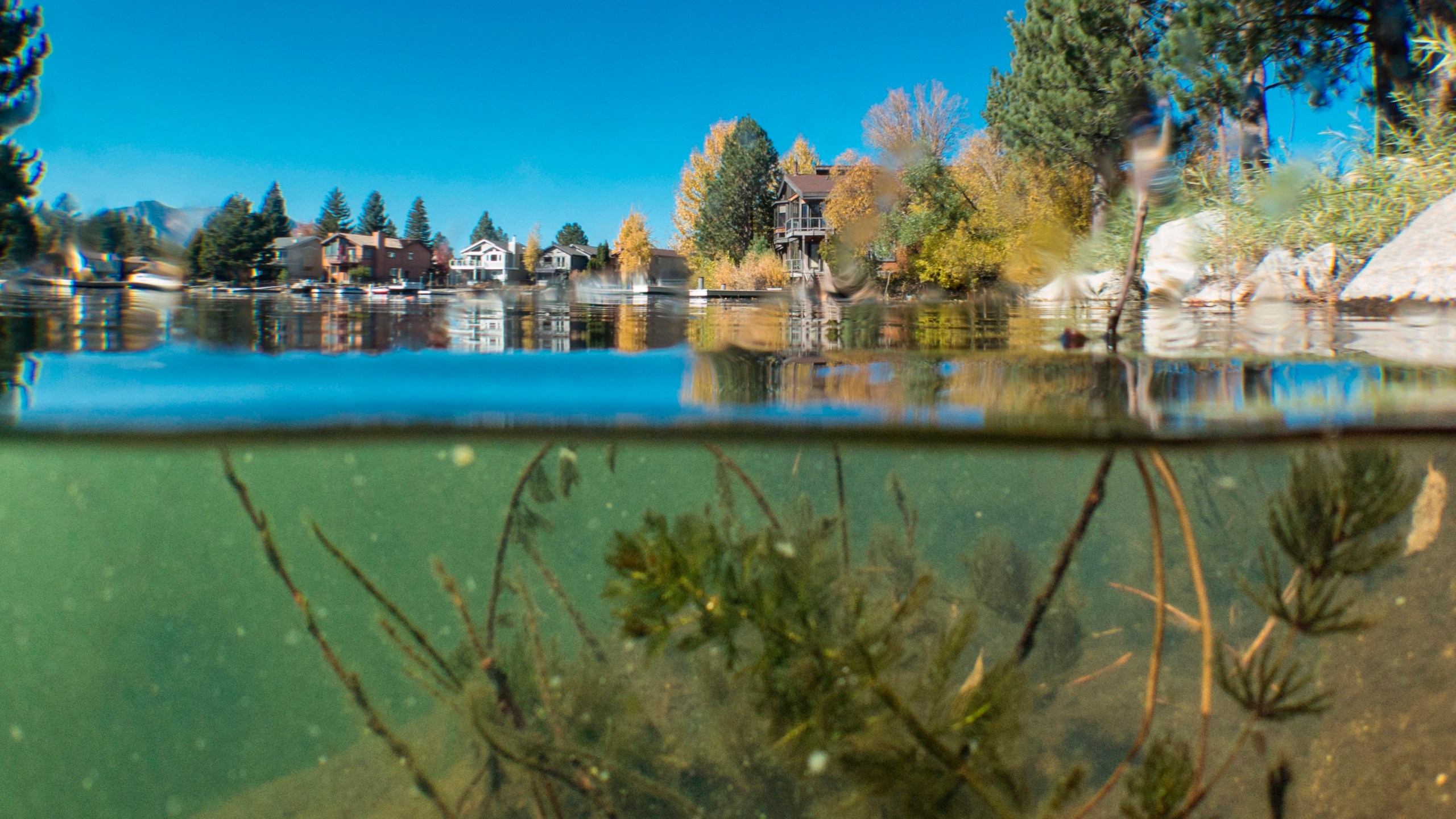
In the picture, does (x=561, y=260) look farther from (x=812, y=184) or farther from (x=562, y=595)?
(x=562, y=595)

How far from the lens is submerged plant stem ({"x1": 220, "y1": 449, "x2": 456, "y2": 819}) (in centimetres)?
342

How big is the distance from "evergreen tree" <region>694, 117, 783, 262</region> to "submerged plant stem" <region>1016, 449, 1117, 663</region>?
8.54ft

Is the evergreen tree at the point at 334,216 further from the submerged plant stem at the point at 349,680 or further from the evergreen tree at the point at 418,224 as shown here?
the submerged plant stem at the point at 349,680

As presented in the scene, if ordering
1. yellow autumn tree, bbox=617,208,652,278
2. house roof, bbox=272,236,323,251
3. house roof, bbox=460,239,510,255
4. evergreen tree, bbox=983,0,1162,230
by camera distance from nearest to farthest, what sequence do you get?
house roof, bbox=272,236,323,251 < house roof, bbox=460,239,510,255 < yellow autumn tree, bbox=617,208,652,278 < evergreen tree, bbox=983,0,1162,230

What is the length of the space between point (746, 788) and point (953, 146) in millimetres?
4355

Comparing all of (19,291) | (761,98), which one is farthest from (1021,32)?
(19,291)

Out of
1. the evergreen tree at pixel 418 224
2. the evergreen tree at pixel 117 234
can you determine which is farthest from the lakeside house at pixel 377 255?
the evergreen tree at pixel 117 234

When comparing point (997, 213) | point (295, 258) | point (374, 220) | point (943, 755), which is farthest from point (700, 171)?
point (997, 213)

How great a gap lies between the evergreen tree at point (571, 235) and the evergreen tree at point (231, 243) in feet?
5.26

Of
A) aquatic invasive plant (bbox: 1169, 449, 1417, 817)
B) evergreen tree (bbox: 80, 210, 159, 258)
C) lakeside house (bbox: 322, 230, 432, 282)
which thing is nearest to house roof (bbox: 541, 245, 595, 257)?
lakeside house (bbox: 322, 230, 432, 282)

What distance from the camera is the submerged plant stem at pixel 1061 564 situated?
3115 mm

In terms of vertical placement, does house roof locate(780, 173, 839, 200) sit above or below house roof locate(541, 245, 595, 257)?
above

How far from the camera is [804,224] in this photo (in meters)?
5.57

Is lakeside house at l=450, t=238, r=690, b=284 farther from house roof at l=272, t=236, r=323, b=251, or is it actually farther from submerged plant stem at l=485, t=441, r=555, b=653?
submerged plant stem at l=485, t=441, r=555, b=653
